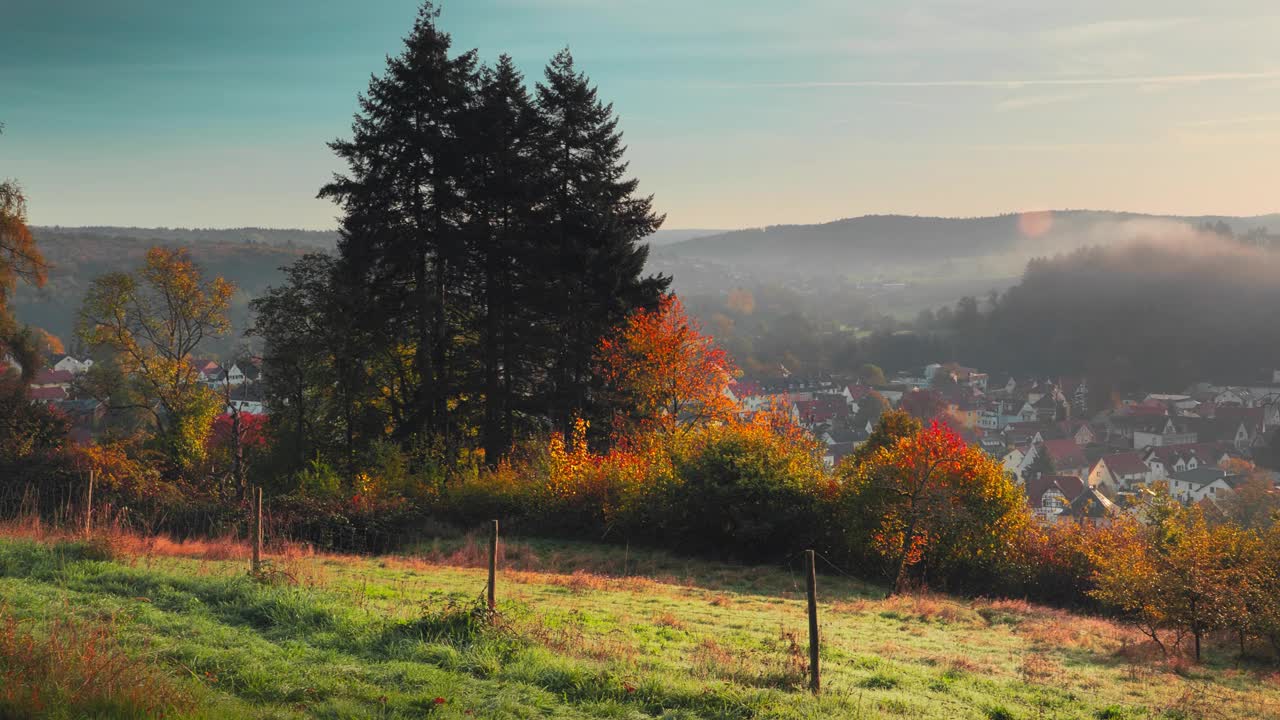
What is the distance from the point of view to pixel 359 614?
31.8 ft

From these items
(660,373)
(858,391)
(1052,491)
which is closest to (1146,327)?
(858,391)

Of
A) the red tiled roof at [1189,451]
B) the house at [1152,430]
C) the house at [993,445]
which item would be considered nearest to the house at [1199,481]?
the red tiled roof at [1189,451]

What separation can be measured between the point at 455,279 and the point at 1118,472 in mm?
97858

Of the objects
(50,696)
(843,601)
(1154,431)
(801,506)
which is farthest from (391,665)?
(1154,431)

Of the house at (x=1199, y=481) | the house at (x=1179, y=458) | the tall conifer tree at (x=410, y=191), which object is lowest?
the house at (x=1199, y=481)

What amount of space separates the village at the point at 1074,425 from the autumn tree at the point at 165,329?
53648mm

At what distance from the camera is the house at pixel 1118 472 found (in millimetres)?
101688

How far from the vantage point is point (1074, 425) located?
429 feet

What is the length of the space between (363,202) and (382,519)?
1284 centimetres

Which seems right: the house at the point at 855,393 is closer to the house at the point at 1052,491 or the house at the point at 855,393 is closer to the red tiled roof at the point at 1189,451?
the red tiled roof at the point at 1189,451

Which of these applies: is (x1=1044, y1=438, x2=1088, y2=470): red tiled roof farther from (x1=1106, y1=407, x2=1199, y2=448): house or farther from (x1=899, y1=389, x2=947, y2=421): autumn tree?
(x1=1106, y1=407, x2=1199, y2=448): house

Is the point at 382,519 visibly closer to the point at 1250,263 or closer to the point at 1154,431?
the point at 1154,431

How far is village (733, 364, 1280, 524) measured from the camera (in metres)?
97.2

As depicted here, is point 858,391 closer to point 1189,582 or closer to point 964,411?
point 964,411
